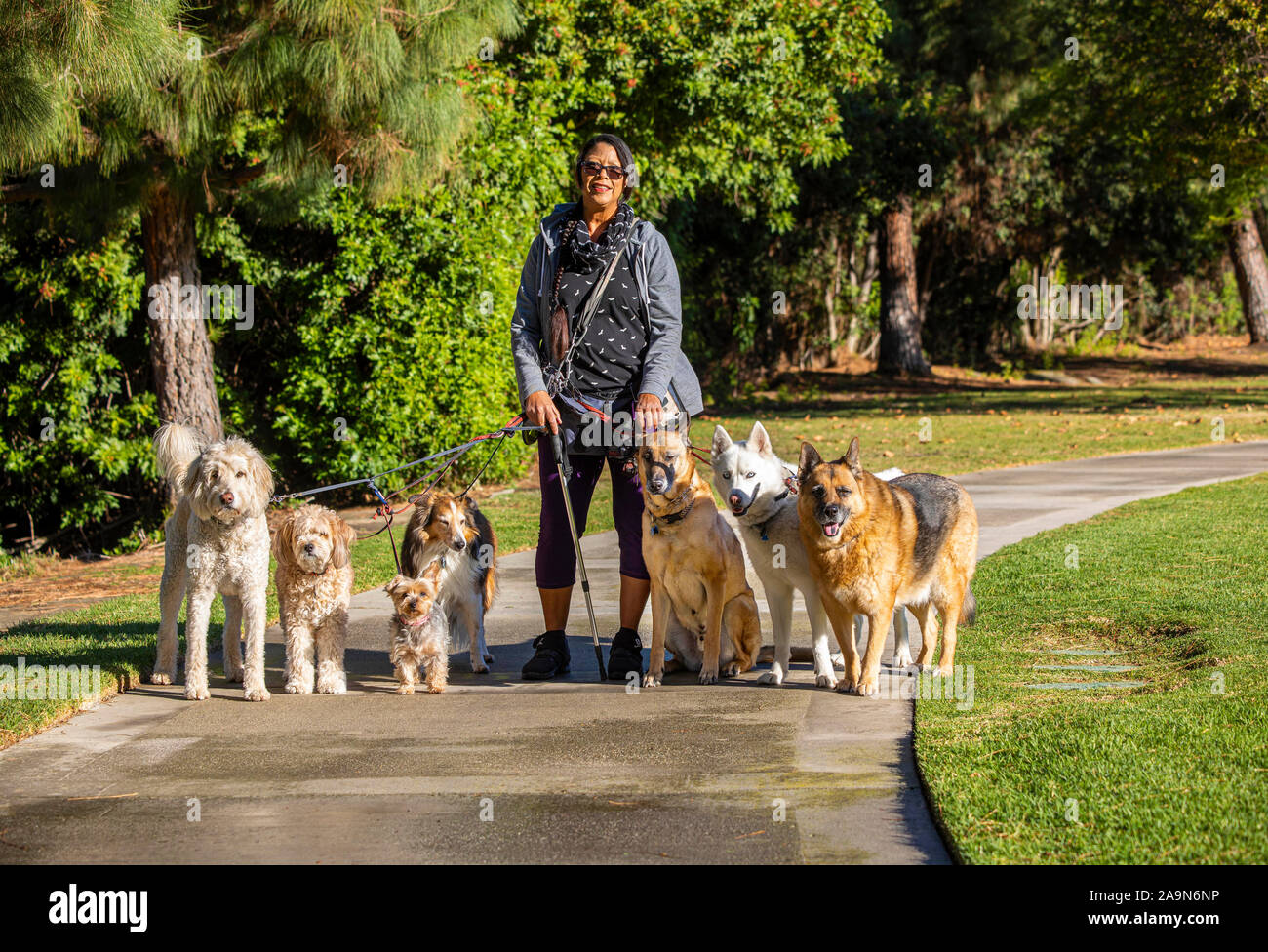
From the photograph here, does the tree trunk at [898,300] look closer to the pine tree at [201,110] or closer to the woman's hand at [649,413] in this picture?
the pine tree at [201,110]

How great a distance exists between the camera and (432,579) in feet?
22.2

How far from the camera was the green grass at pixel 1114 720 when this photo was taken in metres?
4.09

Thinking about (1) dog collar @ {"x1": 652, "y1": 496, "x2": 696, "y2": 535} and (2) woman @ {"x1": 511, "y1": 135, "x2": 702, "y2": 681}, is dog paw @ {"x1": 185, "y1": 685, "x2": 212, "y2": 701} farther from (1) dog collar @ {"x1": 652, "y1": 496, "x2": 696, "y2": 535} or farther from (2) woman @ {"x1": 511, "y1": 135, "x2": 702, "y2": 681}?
(1) dog collar @ {"x1": 652, "y1": 496, "x2": 696, "y2": 535}

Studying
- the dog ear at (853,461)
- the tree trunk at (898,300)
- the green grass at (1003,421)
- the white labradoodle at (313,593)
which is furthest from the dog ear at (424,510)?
the tree trunk at (898,300)

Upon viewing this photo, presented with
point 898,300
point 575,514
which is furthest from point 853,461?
point 898,300

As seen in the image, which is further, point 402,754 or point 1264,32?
point 1264,32

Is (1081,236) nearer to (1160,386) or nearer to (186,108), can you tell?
(1160,386)

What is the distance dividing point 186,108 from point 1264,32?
17.2 m

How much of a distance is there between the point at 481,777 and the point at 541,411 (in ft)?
6.61

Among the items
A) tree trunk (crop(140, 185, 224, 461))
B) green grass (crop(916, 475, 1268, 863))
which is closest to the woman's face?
green grass (crop(916, 475, 1268, 863))

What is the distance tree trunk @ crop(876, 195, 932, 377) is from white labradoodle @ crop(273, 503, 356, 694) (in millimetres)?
26338

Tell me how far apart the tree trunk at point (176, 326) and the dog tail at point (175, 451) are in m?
5.80
